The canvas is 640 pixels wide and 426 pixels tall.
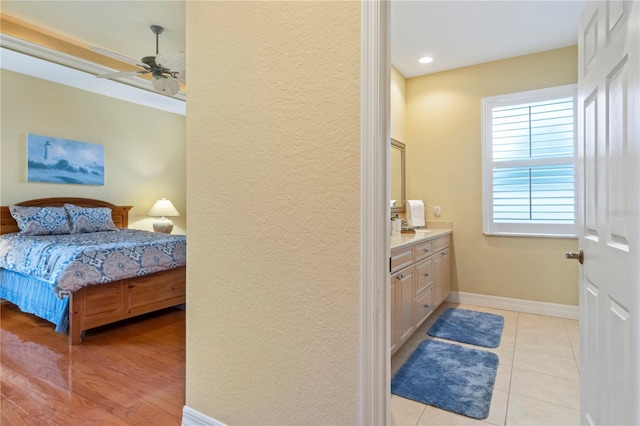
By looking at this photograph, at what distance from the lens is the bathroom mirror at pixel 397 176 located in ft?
12.4

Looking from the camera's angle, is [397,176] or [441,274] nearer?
[441,274]

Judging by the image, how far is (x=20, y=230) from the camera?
3715mm

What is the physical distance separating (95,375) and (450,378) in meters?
2.31

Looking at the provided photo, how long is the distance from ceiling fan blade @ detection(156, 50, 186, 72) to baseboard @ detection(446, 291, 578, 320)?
11.9 feet

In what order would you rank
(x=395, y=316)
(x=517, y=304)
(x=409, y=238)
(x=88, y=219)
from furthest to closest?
(x=88, y=219)
(x=517, y=304)
(x=409, y=238)
(x=395, y=316)

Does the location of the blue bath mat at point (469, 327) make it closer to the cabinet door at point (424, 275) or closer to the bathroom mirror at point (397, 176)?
the cabinet door at point (424, 275)

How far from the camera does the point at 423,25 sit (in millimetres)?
2896

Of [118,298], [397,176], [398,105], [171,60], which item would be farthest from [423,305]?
[171,60]

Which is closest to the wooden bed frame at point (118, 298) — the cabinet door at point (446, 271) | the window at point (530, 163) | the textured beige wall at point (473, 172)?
the cabinet door at point (446, 271)

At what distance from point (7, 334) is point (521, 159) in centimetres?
511

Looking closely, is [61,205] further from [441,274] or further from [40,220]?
[441,274]

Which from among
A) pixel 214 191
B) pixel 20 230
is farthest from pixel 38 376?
pixel 20 230

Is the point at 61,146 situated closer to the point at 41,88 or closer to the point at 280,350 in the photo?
the point at 41,88

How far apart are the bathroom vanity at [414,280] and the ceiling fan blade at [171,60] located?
227cm
